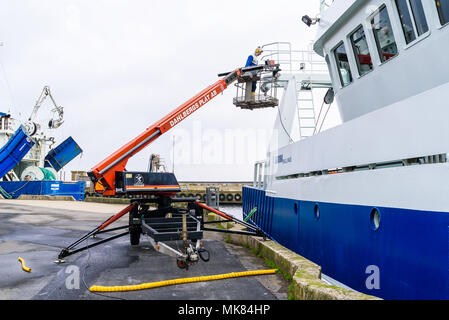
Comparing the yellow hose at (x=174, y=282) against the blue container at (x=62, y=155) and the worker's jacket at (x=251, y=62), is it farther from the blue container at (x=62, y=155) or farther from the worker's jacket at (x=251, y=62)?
the blue container at (x=62, y=155)

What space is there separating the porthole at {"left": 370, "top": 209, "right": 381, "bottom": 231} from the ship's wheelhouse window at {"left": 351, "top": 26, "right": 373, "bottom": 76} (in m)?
2.90

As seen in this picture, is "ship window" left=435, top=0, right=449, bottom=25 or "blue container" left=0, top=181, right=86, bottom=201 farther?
"blue container" left=0, top=181, right=86, bottom=201

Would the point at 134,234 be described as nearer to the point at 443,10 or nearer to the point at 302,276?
the point at 302,276

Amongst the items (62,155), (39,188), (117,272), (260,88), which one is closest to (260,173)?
(260,88)

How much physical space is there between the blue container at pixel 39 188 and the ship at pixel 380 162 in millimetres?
25705

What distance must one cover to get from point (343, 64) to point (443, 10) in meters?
2.55

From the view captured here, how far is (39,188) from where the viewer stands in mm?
27234

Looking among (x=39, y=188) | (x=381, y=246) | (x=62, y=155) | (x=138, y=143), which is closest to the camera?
(x=381, y=246)

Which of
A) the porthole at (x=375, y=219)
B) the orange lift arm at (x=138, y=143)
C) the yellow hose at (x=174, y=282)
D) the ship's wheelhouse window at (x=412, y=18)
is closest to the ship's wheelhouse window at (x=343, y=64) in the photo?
the ship's wheelhouse window at (x=412, y=18)

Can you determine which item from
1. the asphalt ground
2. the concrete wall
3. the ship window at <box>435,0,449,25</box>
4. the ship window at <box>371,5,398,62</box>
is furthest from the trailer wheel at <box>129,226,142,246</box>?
the ship window at <box>435,0,449,25</box>

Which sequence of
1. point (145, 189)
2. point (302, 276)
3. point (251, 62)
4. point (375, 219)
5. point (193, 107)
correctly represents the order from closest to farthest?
point (375, 219) < point (302, 276) < point (145, 189) < point (193, 107) < point (251, 62)

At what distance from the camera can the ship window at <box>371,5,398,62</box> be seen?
5207 millimetres

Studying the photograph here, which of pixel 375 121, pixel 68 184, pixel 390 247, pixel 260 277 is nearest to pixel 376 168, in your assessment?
pixel 375 121

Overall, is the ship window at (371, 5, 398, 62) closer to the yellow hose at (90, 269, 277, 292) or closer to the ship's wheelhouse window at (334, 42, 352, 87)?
the ship's wheelhouse window at (334, 42, 352, 87)
